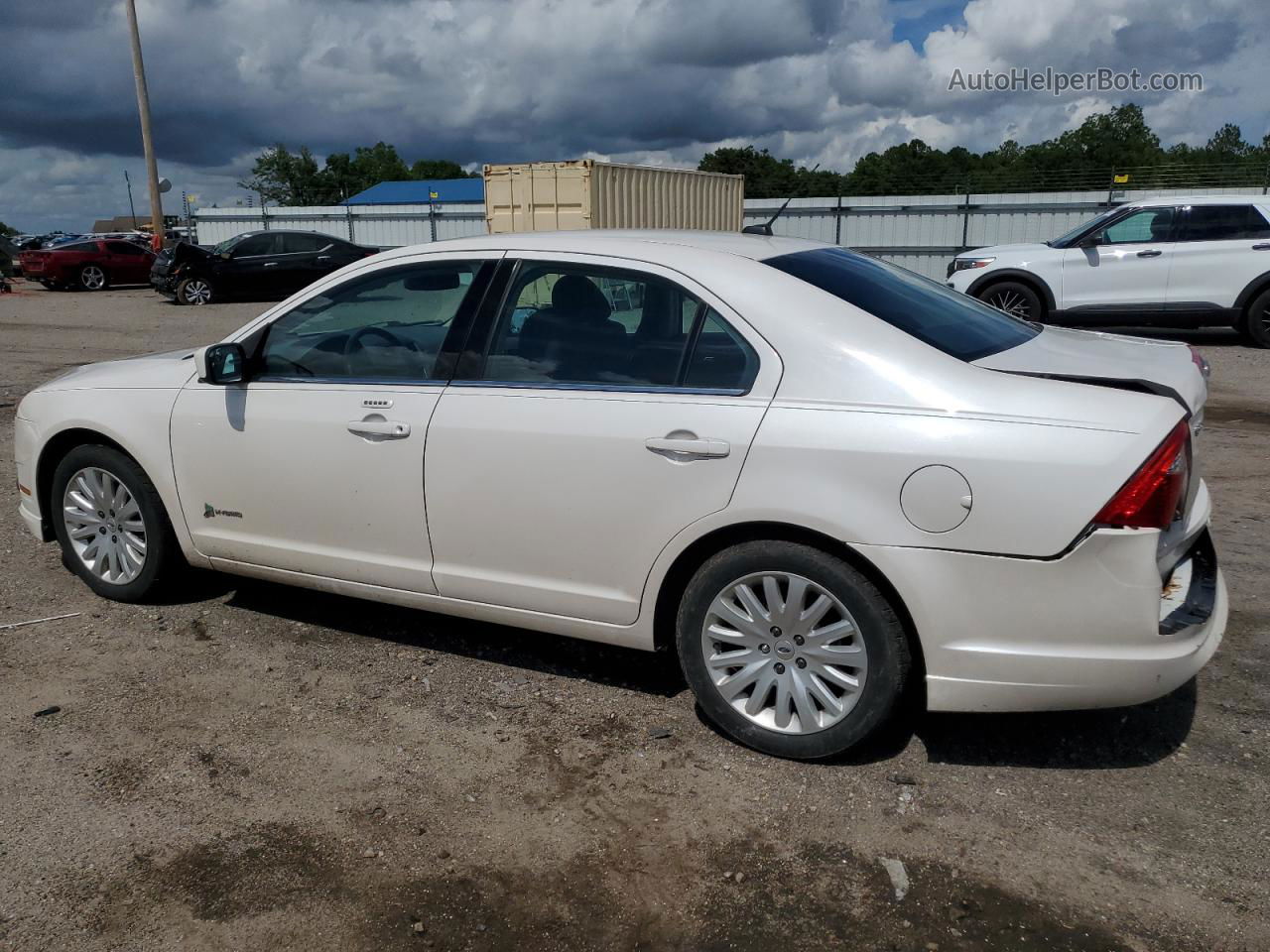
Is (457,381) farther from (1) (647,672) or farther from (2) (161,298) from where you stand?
(2) (161,298)

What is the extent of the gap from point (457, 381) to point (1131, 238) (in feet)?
39.2

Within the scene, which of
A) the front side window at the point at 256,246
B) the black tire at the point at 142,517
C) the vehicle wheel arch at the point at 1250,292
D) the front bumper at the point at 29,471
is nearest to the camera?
the black tire at the point at 142,517

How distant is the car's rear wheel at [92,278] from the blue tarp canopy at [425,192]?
107ft

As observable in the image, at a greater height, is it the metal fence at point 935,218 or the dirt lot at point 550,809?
the metal fence at point 935,218

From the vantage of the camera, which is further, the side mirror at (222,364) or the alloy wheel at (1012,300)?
the alloy wheel at (1012,300)

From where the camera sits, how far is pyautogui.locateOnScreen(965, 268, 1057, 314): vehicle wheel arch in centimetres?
1359

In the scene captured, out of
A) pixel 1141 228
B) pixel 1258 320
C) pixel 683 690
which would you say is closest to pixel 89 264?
pixel 1141 228

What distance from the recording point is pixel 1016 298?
13.8 m

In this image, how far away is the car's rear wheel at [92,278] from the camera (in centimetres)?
2906

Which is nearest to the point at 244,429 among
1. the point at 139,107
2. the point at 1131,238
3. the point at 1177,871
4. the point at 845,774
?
the point at 845,774

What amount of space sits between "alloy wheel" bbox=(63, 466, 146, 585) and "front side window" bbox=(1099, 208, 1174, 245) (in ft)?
40.3

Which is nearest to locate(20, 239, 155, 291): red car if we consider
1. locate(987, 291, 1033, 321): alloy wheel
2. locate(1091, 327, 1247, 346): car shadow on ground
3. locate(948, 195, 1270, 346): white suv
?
locate(987, 291, 1033, 321): alloy wheel

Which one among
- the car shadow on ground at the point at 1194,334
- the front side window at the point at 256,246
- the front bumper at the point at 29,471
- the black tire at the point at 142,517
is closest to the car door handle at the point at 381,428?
the black tire at the point at 142,517

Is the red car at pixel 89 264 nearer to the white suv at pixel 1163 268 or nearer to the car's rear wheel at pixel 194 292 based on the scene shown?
the car's rear wheel at pixel 194 292
